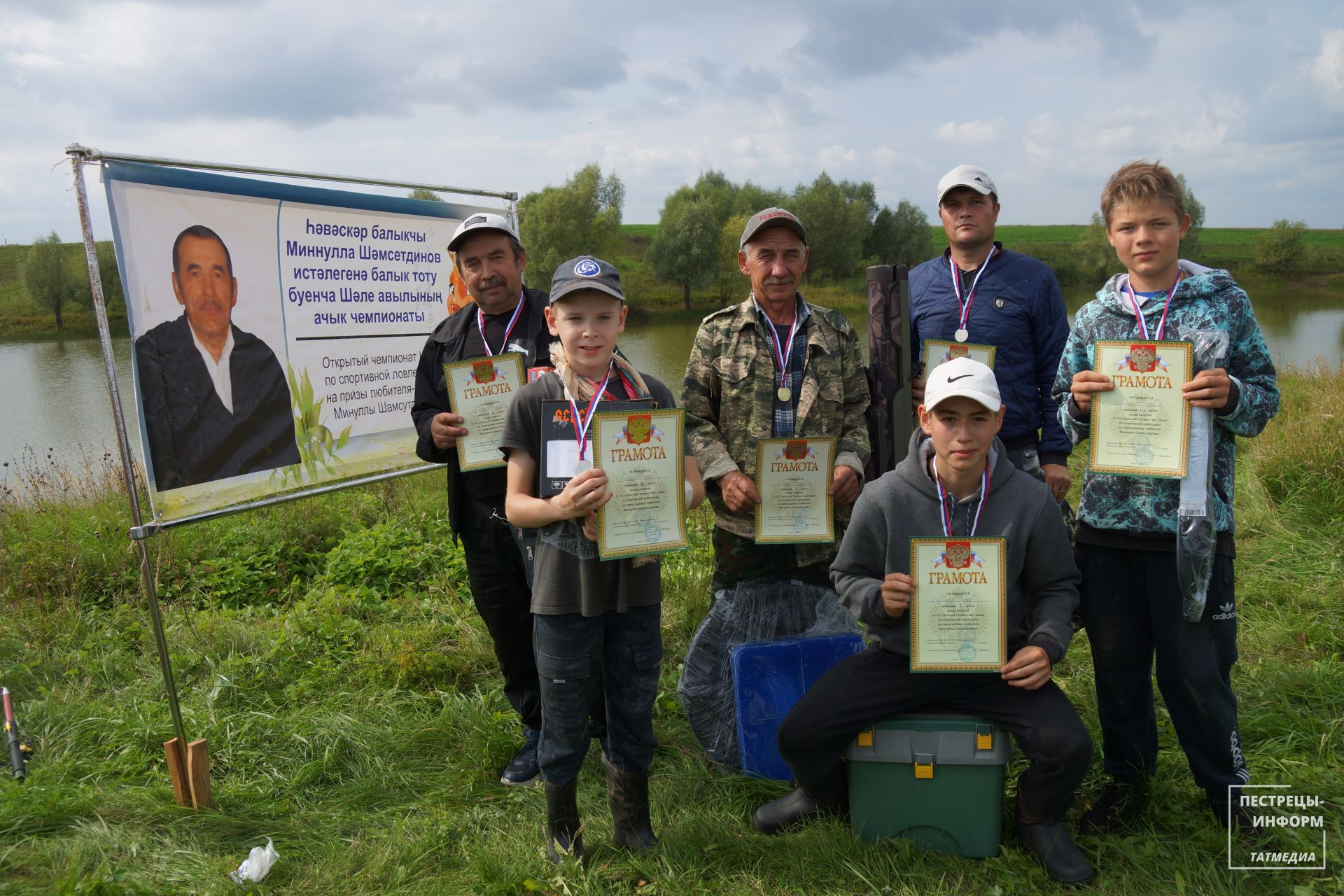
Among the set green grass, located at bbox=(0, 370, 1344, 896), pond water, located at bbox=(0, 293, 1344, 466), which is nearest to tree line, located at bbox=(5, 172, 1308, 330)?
pond water, located at bbox=(0, 293, 1344, 466)

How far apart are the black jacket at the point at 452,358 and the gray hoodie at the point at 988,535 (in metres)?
1.50

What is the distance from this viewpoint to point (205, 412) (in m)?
3.62

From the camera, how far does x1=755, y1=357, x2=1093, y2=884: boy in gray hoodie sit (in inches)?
106

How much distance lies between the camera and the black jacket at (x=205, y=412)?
3.38 m

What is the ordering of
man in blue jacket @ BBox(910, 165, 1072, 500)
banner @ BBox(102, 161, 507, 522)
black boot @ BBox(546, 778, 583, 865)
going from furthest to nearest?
man in blue jacket @ BBox(910, 165, 1072, 500) → banner @ BBox(102, 161, 507, 522) → black boot @ BBox(546, 778, 583, 865)

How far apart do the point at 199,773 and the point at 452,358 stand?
1.87 meters

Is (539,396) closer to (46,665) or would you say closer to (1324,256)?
(46,665)

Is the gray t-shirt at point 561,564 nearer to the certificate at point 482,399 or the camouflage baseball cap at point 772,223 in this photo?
the certificate at point 482,399

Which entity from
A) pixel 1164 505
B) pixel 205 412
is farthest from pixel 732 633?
pixel 205 412

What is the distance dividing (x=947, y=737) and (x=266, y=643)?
381 centimetres

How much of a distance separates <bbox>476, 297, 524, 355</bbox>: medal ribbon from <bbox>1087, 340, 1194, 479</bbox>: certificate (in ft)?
7.27

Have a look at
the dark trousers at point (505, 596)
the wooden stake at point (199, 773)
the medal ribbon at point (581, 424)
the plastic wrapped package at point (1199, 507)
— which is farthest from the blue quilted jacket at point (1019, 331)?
the wooden stake at point (199, 773)

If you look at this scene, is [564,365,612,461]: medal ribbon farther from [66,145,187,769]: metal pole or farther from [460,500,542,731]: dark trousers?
[66,145,187,769]: metal pole

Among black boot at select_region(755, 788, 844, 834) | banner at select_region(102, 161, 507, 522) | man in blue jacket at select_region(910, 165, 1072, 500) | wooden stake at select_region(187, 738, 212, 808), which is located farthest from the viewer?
man in blue jacket at select_region(910, 165, 1072, 500)
